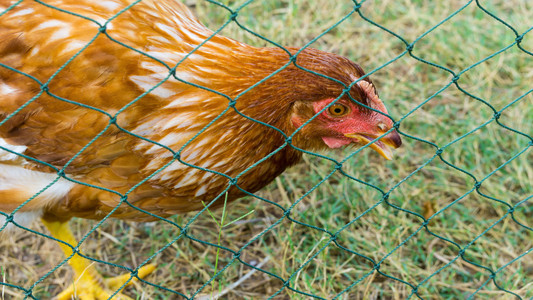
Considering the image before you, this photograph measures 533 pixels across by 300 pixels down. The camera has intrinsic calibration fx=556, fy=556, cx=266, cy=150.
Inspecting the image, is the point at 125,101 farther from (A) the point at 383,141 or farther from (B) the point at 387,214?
(B) the point at 387,214

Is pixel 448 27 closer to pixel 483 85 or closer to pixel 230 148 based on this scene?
pixel 483 85

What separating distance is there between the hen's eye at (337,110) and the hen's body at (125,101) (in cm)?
12

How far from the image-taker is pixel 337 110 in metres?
2.04

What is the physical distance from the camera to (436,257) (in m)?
2.91

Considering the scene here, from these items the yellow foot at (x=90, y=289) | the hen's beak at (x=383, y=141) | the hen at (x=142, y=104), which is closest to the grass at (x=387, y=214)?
the yellow foot at (x=90, y=289)

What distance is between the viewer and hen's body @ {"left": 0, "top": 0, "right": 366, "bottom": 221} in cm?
190

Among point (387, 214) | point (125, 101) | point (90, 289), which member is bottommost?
point (90, 289)

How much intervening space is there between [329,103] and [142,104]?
65cm

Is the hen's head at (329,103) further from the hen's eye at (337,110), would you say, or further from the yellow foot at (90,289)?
the yellow foot at (90,289)

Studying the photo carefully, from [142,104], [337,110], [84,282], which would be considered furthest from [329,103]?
[84,282]

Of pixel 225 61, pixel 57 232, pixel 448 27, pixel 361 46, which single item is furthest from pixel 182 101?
pixel 448 27

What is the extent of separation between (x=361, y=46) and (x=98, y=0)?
2261mm

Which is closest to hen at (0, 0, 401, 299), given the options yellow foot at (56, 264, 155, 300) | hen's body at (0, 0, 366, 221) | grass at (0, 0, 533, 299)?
hen's body at (0, 0, 366, 221)

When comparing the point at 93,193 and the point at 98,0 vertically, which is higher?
the point at 98,0
